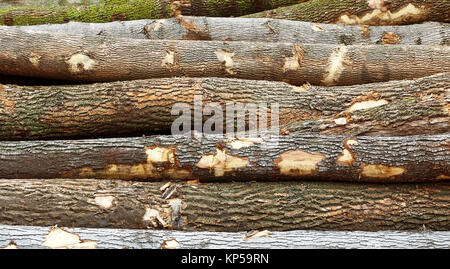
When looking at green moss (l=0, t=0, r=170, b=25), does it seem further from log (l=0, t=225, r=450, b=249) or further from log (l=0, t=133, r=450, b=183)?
log (l=0, t=225, r=450, b=249)

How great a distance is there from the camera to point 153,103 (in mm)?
3859

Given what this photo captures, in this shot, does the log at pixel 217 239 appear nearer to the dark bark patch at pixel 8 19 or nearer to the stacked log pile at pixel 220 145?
the stacked log pile at pixel 220 145

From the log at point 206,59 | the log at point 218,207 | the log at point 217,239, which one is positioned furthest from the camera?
the log at point 206,59

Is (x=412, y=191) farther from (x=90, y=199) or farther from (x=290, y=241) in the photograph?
(x=90, y=199)

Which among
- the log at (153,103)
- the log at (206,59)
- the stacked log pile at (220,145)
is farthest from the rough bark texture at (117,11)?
the log at (153,103)

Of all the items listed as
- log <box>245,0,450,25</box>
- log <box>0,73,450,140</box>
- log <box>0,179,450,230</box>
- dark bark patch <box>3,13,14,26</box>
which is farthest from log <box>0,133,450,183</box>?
dark bark patch <box>3,13,14,26</box>

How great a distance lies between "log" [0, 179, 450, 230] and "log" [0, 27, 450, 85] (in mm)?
1333

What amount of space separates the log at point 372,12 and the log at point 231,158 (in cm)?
234

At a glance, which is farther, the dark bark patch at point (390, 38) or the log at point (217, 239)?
the dark bark patch at point (390, 38)

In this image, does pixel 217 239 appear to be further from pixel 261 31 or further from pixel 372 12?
pixel 372 12

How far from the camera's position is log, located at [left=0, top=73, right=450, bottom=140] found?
3.74 meters

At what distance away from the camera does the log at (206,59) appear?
4141 mm

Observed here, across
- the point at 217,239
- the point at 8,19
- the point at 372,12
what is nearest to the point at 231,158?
the point at 217,239

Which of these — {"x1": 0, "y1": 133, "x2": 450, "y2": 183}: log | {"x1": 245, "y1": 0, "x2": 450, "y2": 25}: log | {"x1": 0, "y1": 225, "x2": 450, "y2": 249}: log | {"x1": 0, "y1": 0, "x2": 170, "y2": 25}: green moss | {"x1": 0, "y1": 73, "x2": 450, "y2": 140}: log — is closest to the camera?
{"x1": 0, "y1": 225, "x2": 450, "y2": 249}: log
